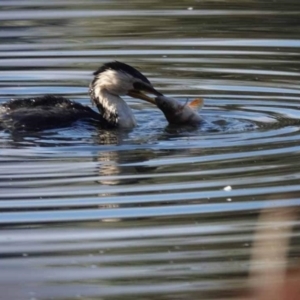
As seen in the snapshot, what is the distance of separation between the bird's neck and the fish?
0.32 metres

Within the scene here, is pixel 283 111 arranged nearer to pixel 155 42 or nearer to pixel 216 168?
pixel 216 168

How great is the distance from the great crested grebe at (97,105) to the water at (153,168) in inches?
7.0

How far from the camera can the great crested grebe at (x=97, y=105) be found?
10.7 meters

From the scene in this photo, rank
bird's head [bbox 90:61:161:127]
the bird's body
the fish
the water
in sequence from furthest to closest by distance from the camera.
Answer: bird's head [bbox 90:61:161:127] < the fish < the bird's body < the water

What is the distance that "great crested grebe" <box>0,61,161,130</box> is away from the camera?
35.2ft

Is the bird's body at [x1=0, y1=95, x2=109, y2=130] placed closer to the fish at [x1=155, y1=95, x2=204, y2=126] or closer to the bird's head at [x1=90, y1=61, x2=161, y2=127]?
the bird's head at [x1=90, y1=61, x2=161, y2=127]

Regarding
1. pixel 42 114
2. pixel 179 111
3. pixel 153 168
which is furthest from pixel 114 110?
pixel 153 168

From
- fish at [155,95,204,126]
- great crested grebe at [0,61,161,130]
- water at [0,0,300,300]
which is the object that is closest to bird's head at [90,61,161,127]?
great crested grebe at [0,61,161,130]

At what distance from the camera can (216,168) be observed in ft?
28.8

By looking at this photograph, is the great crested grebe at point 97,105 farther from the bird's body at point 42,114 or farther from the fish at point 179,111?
the fish at point 179,111

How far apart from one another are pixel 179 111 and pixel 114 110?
2.34 ft

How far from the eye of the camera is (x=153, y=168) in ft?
29.4

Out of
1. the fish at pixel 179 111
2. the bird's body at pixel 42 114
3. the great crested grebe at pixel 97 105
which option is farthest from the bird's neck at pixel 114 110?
the fish at pixel 179 111

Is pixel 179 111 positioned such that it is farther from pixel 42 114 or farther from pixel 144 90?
pixel 42 114
